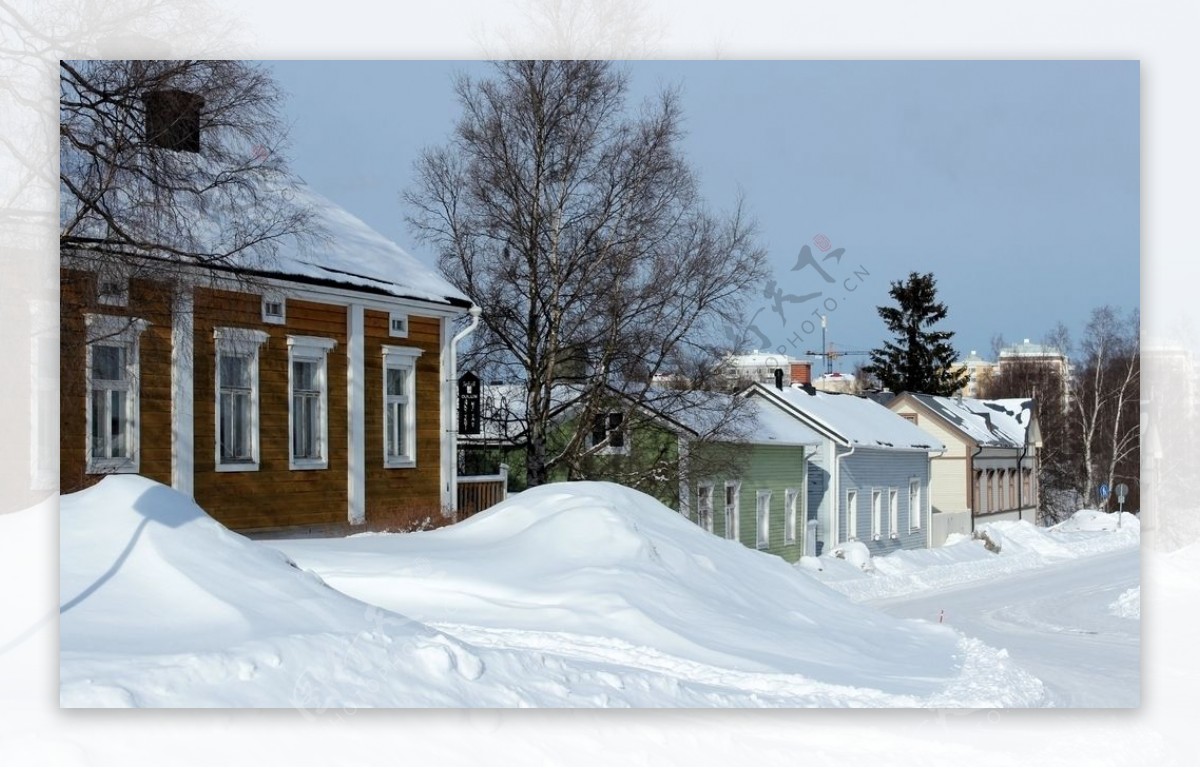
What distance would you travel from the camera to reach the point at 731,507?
16031mm

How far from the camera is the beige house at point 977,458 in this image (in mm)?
14391

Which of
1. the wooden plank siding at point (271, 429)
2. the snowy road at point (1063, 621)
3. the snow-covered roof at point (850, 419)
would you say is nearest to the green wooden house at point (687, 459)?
the snow-covered roof at point (850, 419)

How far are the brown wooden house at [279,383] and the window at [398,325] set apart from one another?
2 cm

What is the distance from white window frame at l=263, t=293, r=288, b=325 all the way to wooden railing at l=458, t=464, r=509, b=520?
2.67m

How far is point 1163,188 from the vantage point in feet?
31.0

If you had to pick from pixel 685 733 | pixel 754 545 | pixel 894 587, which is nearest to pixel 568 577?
pixel 685 733

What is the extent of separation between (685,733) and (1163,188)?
15.0 ft

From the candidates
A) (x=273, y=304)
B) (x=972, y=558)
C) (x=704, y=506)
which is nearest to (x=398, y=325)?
(x=273, y=304)

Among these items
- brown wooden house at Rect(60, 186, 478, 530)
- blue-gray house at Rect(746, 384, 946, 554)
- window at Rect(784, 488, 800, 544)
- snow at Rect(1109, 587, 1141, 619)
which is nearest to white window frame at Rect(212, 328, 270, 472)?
brown wooden house at Rect(60, 186, 478, 530)

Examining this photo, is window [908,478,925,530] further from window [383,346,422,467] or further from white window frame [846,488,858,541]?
window [383,346,422,467]

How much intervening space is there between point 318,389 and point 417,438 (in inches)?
56.6

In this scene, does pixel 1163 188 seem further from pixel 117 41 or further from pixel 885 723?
pixel 117 41

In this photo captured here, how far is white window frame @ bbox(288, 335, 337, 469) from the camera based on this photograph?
12344mm

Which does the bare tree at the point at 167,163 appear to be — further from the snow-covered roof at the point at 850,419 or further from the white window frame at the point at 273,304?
the snow-covered roof at the point at 850,419
